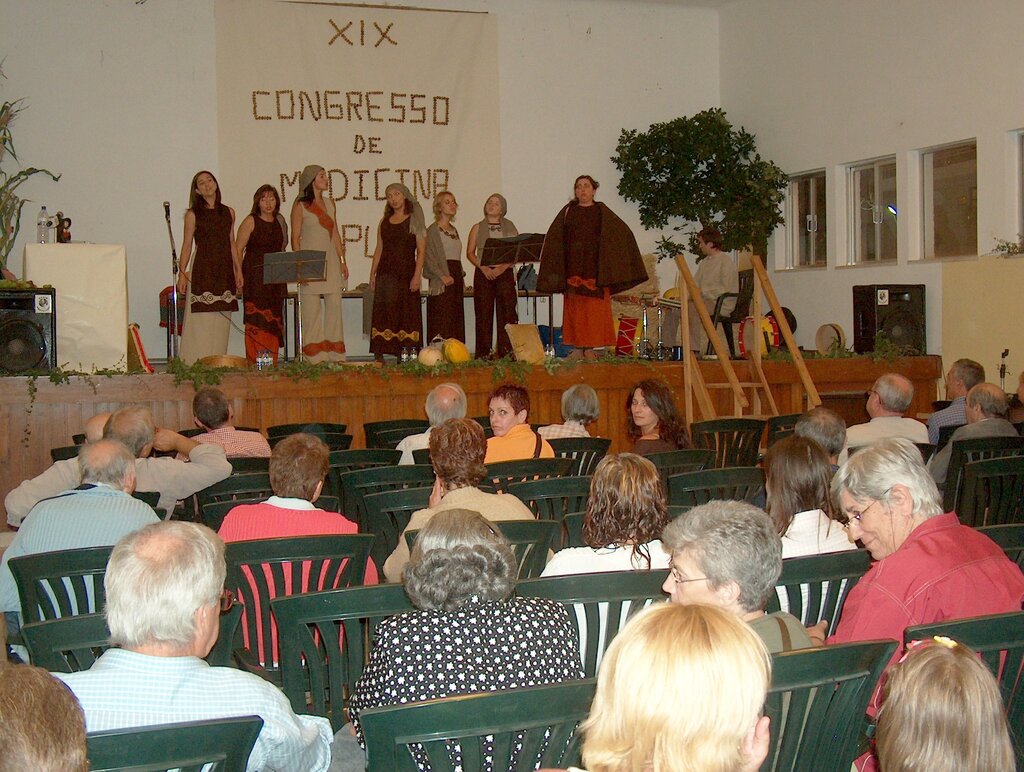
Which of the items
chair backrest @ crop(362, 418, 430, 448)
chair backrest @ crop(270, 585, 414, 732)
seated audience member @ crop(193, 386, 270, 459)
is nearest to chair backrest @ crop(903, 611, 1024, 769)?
chair backrest @ crop(270, 585, 414, 732)

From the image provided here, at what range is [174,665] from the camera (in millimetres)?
1863

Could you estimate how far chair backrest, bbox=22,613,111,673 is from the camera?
6.97ft

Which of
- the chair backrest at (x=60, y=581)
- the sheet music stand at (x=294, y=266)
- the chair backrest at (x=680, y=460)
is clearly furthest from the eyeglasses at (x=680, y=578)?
the sheet music stand at (x=294, y=266)

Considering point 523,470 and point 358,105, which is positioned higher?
point 358,105

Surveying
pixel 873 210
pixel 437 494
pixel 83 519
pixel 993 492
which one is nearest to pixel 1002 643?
pixel 437 494

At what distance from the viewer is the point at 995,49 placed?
9.88 m

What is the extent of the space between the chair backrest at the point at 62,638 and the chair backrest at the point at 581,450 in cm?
291

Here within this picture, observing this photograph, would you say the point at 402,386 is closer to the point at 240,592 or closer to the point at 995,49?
the point at 240,592

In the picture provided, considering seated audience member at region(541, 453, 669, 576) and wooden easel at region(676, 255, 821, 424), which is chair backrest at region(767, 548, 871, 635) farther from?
wooden easel at region(676, 255, 821, 424)

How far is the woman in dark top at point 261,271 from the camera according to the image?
918 cm

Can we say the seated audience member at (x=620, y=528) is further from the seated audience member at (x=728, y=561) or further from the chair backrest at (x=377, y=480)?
the chair backrest at (x=377, y=480)

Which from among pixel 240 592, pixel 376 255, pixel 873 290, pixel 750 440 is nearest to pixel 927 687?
pixel 240 592

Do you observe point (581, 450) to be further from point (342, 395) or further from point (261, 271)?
point (261, 271)

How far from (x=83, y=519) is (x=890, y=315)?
8.87 m
